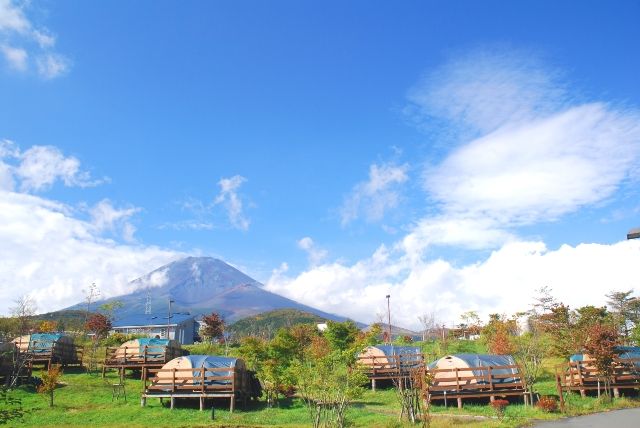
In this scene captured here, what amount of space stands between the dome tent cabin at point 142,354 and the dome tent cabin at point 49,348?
3.51 m

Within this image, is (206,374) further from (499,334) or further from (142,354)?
(499,334)

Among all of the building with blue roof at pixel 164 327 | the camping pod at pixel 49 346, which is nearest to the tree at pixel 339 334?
the camping pod at pixel 49 346

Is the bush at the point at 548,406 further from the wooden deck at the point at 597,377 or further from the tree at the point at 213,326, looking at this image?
the tree at the point at 213,326

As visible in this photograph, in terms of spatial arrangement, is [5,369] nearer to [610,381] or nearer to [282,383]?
[282,383]

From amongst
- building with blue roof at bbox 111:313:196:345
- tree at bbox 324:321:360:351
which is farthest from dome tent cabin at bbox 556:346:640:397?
building with blue roof at bbox 111:313:196:345

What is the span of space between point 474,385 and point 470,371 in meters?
0.87

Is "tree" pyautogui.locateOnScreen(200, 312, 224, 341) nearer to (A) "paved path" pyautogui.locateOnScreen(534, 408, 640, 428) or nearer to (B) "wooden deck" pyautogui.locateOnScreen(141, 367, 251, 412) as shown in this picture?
(B) "wooden deck" pyautogui.locateOnScreen(141, 367, 251, 412)

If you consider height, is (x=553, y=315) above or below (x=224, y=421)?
above

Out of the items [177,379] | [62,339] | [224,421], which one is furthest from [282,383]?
[62,339]

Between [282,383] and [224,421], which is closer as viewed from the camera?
[224,421]

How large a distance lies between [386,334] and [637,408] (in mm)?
35097

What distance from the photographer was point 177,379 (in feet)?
87.9

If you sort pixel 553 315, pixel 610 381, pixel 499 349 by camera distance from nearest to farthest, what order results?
1. pixel 610 381
2. pixel 499 349
3. pixel 553 315

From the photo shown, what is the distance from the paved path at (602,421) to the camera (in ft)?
56.9
